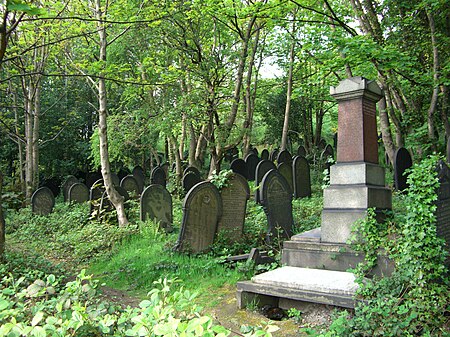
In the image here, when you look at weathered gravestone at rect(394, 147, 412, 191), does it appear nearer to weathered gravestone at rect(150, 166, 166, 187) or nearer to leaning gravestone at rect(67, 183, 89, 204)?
weathered gravestone at rect(150, 166, 166, 187)

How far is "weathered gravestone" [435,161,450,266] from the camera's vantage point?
14.7ft

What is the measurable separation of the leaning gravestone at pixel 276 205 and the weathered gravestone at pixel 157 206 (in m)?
2.90

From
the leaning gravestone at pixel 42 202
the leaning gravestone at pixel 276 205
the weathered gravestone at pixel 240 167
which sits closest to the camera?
the leaning gravestone at pixel 276 205

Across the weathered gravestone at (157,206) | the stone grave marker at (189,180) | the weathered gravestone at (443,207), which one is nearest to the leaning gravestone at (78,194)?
the stone grave marker at (189,180)

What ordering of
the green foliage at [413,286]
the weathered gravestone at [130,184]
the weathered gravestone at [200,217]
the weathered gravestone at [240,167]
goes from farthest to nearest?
the weathered gravestone at [240,167] < the weathered gravestone at [130,184] < the weathered gravestone at [200,217] < the green foliage at [413,286]

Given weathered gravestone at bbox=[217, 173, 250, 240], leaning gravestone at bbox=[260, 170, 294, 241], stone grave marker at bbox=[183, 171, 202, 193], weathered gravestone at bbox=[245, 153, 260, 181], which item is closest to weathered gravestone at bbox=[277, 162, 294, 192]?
stone grave marker at bbox=[183, 171, 202, 193]

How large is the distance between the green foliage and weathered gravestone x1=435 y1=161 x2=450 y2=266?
139mm

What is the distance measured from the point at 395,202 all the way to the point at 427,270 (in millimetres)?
4854

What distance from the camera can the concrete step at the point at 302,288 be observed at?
4.45 m

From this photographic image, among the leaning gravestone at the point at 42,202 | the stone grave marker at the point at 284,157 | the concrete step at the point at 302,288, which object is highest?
the stone grave marker at the point at 284,157

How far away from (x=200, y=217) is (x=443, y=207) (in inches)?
170

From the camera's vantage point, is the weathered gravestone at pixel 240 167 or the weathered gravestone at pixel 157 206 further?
the weathered gravestone at pixel 240 167

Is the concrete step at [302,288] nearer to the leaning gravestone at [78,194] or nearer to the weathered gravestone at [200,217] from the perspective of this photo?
the weathered gravestone at [200,217]

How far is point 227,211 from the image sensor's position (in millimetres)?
8234
